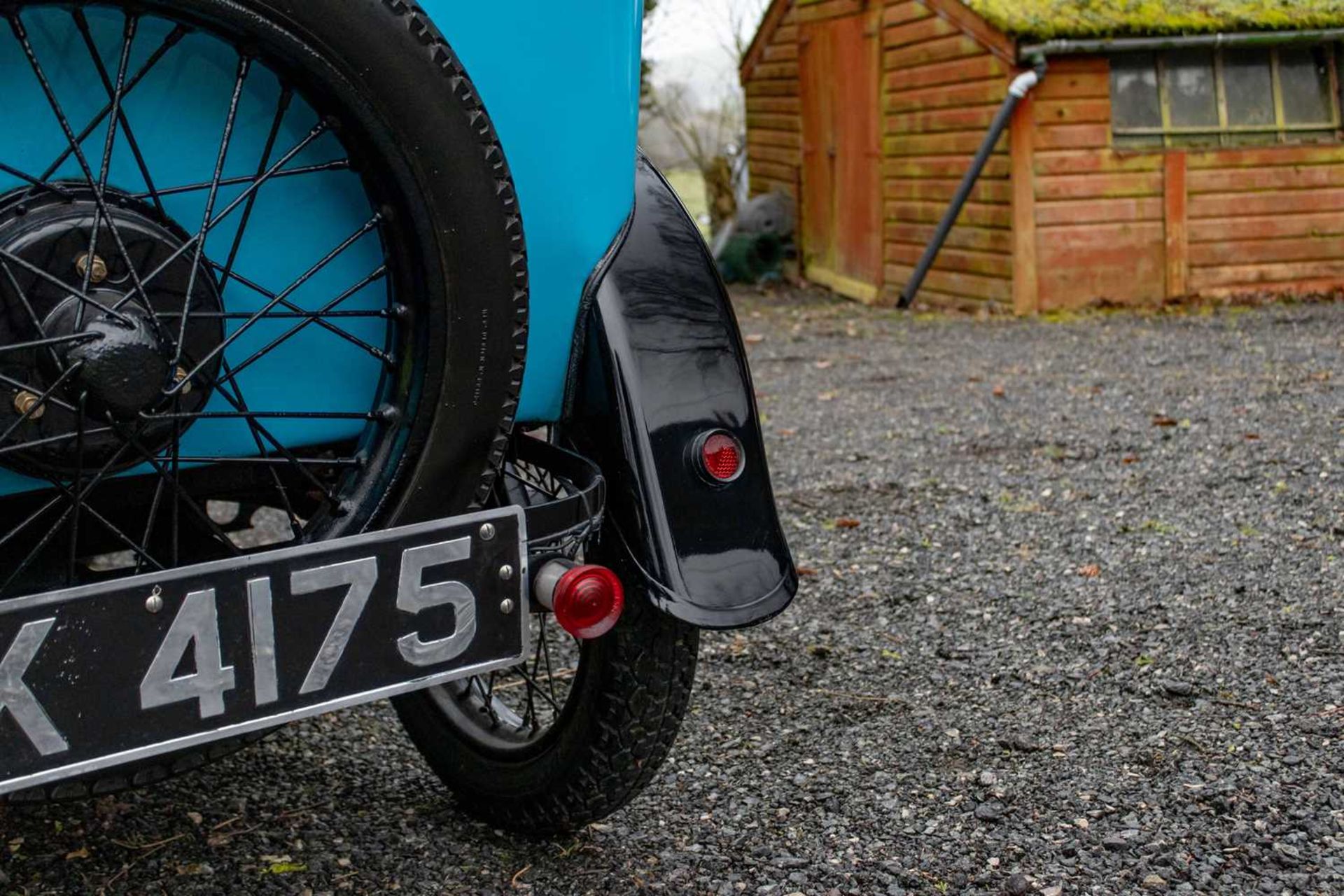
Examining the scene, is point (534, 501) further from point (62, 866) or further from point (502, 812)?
point (62, 866)

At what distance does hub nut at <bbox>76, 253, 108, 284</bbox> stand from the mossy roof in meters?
9.11

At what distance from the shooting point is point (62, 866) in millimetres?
2359

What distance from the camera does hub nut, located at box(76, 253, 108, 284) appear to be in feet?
5.31

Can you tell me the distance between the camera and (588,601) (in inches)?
76.4

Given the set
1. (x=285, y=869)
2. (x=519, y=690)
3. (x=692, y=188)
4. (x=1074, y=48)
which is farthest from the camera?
(x=692, y=188)

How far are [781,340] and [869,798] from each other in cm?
781

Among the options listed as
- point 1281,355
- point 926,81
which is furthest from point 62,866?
point 926,81

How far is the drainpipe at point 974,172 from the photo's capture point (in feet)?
→ 32.1

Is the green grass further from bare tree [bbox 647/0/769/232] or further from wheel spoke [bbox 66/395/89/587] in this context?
wheel spoke [bbox 66/395/89/587]

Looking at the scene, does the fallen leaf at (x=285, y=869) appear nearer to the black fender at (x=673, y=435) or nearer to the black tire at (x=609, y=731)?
the black tire at (x=609, y=731)

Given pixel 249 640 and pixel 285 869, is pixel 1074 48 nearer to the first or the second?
pixel 285 869

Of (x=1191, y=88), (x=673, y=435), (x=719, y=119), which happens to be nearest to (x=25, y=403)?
(x=673, y=435)

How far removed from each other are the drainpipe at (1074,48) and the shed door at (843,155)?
1674 millimetres

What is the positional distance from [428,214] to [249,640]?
577mm
